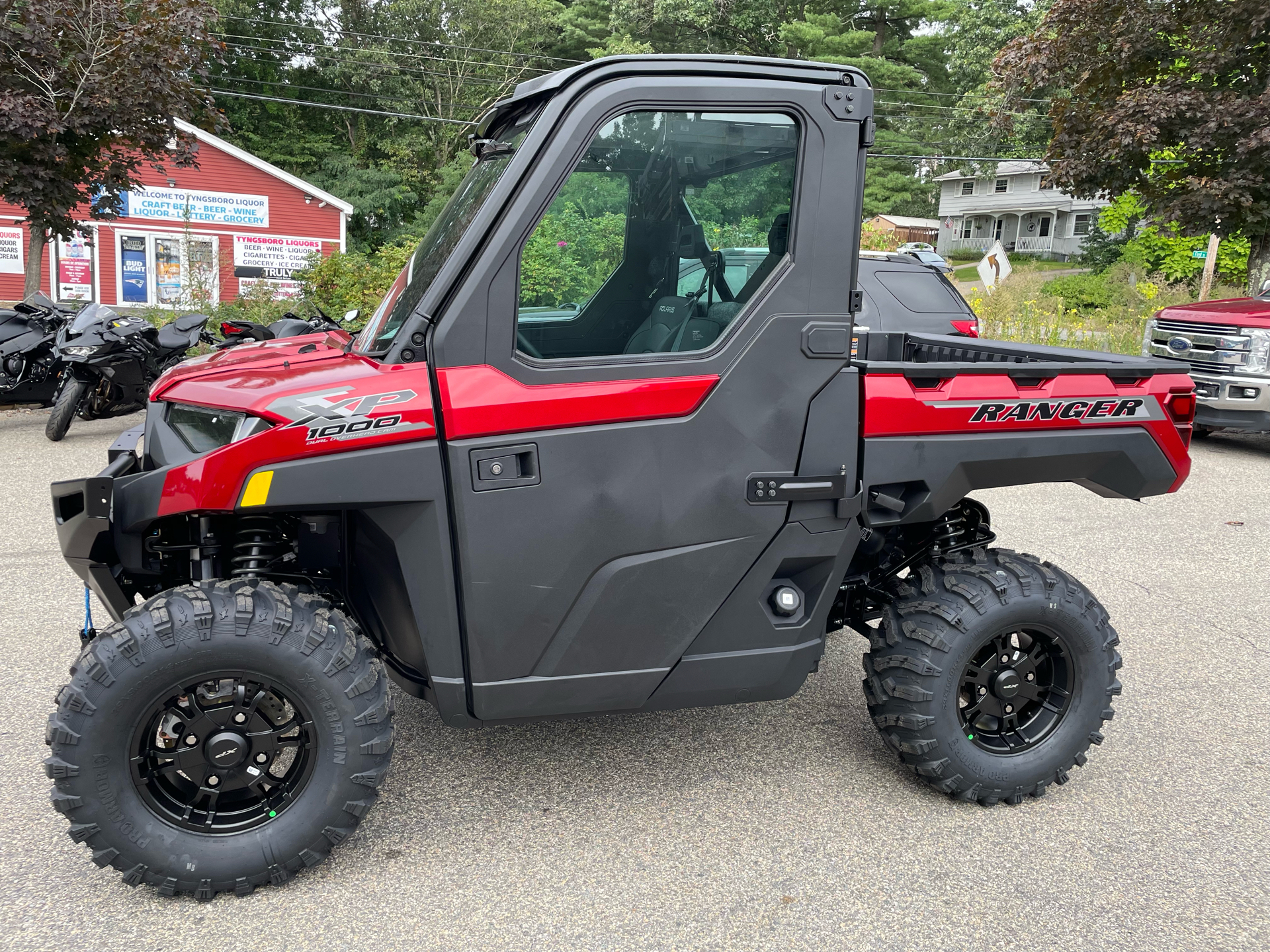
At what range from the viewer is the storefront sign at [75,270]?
90.4ft

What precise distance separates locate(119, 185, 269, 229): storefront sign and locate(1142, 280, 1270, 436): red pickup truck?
82.7 ft

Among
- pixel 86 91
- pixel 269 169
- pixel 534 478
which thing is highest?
pixel 269 169

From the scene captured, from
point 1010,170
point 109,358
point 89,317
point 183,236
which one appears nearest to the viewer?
point 109,358

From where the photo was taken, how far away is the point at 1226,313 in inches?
404

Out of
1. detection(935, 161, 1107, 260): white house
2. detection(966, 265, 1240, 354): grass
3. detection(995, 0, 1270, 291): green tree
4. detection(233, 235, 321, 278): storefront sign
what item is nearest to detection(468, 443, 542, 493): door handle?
detection(966, 265, 1240, 354): grass

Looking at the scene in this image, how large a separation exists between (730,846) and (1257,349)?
9.34 meters

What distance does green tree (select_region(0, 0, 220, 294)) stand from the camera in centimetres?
952

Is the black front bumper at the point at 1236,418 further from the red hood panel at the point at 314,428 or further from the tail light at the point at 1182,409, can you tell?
the red hood panel at the point at 314,428

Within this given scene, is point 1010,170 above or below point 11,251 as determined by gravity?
above

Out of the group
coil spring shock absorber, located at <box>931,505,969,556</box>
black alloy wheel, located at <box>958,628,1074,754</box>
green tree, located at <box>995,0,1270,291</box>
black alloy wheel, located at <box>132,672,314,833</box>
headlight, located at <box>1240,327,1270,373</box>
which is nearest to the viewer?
black alloy wheel, located at <box>132,672,314,833</box>

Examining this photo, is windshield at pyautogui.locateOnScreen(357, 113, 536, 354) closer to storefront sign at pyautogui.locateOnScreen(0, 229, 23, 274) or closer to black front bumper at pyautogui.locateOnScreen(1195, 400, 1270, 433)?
black front bumper at pyautogui.locateOnScreen(1195, 400, 1270, 433)

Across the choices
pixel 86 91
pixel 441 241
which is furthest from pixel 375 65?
pixel 441 241

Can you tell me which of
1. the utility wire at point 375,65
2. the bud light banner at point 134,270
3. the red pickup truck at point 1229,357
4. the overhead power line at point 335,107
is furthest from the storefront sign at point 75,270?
the red pickup truck at point 1229,357

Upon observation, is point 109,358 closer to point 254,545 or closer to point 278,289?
point 254,545
